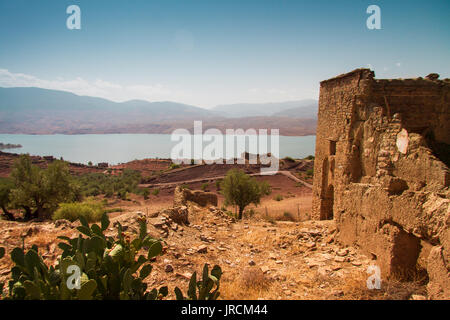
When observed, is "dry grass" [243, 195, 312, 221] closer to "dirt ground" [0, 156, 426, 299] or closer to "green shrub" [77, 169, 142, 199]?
"dirt ground" [0, 156, 426, 299]

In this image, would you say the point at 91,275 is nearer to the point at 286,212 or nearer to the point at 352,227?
the point at 352,227

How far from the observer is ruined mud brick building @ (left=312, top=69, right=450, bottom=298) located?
4750 mm

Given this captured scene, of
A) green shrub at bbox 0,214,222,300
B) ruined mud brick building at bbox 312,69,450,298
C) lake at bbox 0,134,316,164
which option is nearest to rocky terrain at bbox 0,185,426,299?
ruined mud brick building at bbox 312,69,450,298

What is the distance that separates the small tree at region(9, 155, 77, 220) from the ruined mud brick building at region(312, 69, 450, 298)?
619 inches

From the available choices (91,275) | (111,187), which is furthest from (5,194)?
(91,275)

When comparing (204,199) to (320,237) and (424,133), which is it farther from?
(424,133)

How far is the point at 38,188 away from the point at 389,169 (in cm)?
1863

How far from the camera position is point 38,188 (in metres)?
16.6

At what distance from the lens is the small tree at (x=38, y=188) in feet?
53.6

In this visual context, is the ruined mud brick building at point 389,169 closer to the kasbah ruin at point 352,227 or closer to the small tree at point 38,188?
the kasbah ruin at point 352,227

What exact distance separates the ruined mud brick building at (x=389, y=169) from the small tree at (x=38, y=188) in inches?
619
